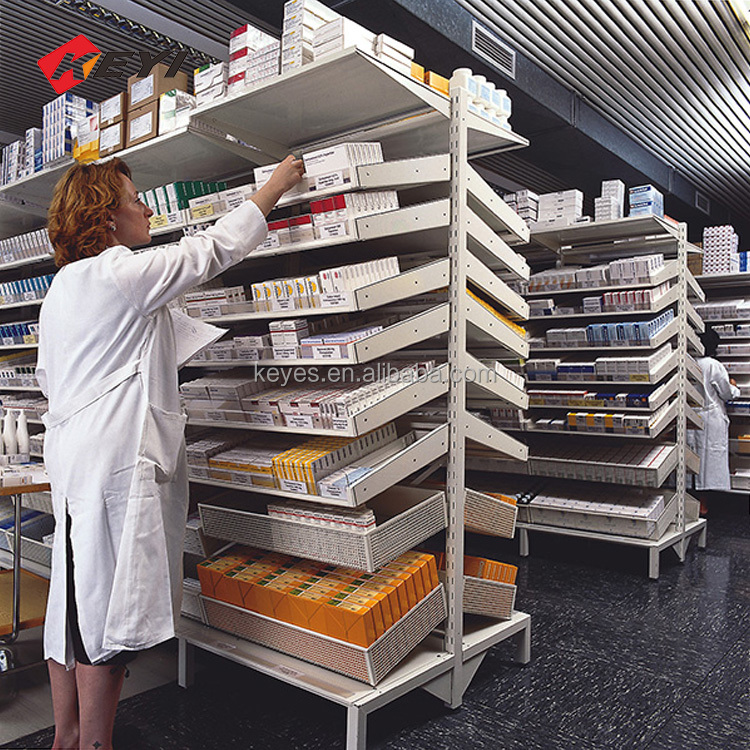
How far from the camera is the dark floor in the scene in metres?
2.59

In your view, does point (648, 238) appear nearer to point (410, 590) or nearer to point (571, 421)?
point (571, 421)

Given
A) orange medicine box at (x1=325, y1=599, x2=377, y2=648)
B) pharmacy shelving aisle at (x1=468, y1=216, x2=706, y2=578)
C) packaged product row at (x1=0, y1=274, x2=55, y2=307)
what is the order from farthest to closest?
pharmacy shelving aisle at (x1=468, y1=216, x2=706, y2=578), packaged product row at (x1=0, y1=274, x2=55, y2=307), orange medicine box at (x1=325, y1=599, x2=377, y2=648)

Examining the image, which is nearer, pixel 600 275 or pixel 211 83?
pixel 211 83

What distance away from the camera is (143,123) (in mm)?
3242

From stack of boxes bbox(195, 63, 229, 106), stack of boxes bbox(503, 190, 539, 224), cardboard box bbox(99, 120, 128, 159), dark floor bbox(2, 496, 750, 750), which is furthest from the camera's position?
stack of boxes bbox(503, 190, 539, 224)

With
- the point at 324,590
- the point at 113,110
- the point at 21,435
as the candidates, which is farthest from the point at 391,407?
the point at 113,110

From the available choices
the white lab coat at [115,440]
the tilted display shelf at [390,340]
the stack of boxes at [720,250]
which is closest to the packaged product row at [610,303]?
the stack of boxes at [720,250]

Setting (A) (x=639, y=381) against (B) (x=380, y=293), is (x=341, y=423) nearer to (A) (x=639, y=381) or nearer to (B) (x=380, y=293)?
(B) (x=380, y=293)

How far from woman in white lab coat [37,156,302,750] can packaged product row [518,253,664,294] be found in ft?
10.6

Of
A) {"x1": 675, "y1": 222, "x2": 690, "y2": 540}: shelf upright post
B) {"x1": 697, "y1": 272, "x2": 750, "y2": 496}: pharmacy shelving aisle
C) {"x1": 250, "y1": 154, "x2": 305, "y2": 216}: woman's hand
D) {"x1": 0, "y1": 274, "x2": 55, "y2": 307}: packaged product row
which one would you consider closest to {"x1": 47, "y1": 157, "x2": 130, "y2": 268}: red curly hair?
{"x1": 250, "y1": 154, "x2": 305, "y2": 216}: woman's hand

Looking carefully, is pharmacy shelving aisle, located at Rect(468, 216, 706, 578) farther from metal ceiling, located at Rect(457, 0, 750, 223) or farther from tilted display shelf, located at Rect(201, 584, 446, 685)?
tilted display shelf, located at Rect(201, 584, 446, 685)

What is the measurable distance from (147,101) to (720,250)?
5.63 metres

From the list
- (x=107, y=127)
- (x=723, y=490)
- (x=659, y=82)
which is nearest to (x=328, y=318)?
(x=107, y=127)

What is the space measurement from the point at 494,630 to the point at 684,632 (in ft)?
4.35
